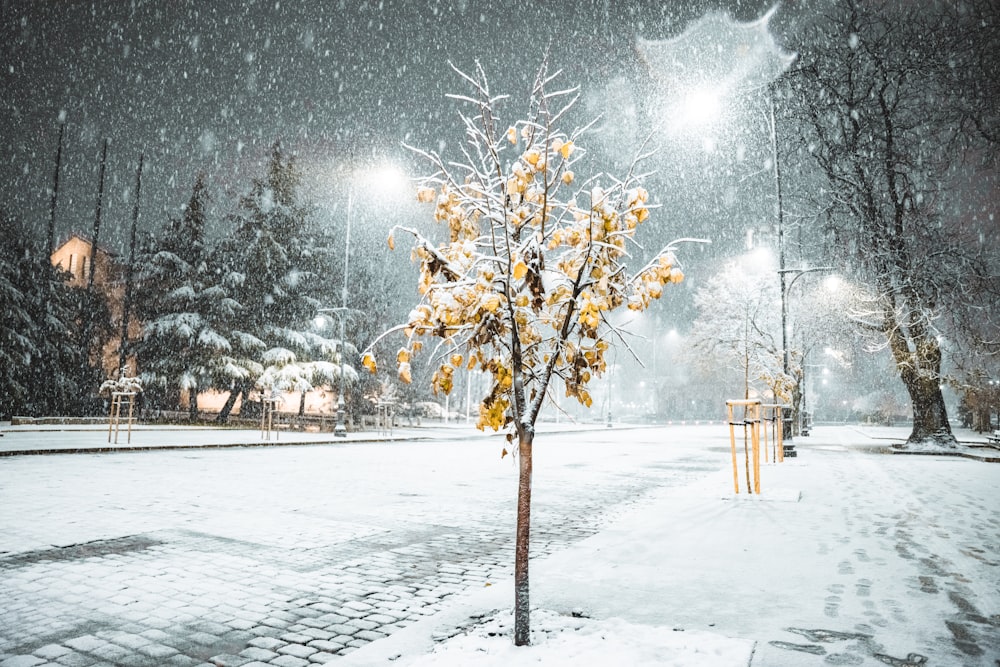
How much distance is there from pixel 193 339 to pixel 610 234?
36.8 meters

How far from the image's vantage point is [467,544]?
24.0 ft

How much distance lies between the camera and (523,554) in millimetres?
3848

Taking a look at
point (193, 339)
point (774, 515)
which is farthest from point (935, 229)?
point (193, 339)

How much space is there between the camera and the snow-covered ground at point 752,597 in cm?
367

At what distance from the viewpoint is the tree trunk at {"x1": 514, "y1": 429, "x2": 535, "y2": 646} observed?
147 inches

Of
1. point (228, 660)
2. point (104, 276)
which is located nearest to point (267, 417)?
point (104, 276)

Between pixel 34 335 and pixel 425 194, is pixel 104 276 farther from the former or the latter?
pixel 425 194

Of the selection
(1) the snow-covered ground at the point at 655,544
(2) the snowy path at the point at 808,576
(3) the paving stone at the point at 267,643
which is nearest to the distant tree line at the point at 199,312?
(1) the snow-covered ground at the point at 655,544

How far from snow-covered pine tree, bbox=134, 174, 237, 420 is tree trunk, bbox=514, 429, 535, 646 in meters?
35.3

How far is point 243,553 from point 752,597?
15.8 feet

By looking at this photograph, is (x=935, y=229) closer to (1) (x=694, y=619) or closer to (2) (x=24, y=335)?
(1) (x=694, y=619)

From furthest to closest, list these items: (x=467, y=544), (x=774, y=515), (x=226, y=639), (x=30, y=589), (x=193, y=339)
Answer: (x=193, y=339), (x=774, y=515), (x=467, y=544), (x=30, y=589), (x=226, y=639)

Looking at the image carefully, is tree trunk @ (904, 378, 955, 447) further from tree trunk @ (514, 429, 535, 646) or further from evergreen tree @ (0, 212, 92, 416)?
evergreen tree @ (0, 212, 92, 416)

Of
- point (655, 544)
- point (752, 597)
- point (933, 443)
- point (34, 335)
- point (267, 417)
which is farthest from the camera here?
point (34, 335)
